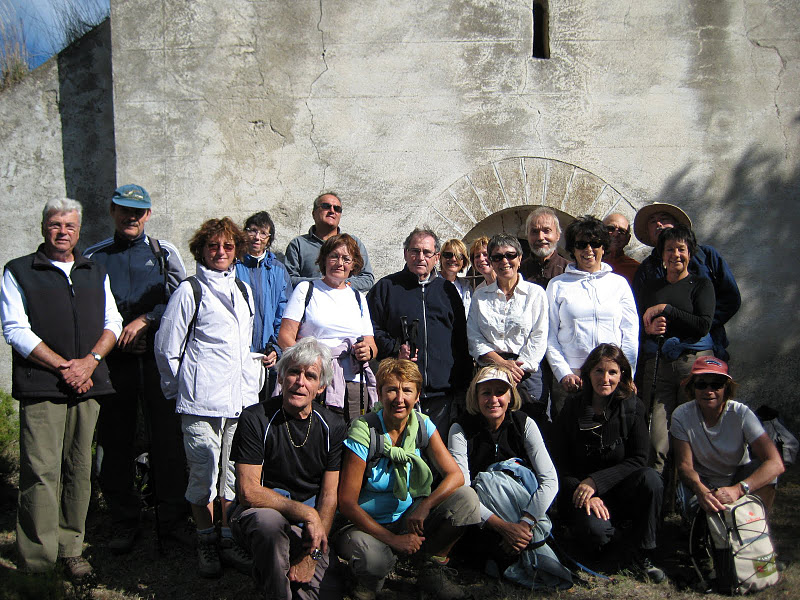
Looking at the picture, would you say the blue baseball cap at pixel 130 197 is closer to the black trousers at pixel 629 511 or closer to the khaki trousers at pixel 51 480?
the khaki trousers at pixel 51 480

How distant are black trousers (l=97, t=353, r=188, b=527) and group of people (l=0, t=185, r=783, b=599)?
1cm

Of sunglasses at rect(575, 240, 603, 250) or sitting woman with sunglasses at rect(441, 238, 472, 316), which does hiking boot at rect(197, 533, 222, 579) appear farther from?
sunglasses at rect(575, 240, 603, 250)

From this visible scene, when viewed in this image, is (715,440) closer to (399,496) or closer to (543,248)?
(543,248)

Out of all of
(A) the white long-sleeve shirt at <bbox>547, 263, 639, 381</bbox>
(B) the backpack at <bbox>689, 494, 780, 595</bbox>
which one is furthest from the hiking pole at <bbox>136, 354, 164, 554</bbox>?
(B) the backpack at <bbox>689, 494, 780, 595</bbox>

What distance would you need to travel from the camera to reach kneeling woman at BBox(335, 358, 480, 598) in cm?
320

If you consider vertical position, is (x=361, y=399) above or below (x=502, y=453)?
above

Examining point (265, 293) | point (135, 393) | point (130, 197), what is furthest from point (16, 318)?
point (265, 293)

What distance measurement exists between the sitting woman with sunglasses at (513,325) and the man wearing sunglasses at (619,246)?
94cm

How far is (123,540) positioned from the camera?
3850mm

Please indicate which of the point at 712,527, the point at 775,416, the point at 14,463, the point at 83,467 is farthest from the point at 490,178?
the point at 14,463

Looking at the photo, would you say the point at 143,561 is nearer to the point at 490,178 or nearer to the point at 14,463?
the point at 14,463

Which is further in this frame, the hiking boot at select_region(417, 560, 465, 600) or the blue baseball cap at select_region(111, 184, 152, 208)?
the blue baseball cap at select_region(111, 184, 152, 208)

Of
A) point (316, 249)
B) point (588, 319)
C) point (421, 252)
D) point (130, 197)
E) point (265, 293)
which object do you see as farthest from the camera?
point (316, 249)

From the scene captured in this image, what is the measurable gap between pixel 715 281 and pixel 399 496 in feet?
8.11
